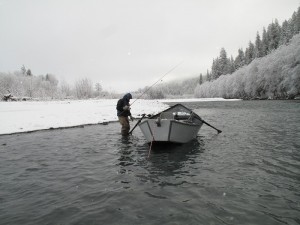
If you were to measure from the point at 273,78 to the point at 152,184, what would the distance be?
6551 centimetres

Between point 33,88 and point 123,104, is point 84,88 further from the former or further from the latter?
point 123,104

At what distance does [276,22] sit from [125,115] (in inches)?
4057

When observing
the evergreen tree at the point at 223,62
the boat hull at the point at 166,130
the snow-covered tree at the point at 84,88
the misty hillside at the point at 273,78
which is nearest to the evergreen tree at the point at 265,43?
the misty hillside at the point at 273,78

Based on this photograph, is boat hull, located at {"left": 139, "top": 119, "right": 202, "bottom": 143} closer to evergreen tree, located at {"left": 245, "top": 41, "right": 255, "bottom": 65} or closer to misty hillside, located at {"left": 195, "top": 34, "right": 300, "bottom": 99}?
misty hillside, located at {"left": 195, "top": 34, "right": 300, "bottom": 99}

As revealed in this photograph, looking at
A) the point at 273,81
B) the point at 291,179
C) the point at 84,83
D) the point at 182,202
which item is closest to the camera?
the point at 182,202

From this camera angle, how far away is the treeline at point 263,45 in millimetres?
78812

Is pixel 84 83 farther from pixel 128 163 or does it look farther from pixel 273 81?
pixel 128 163

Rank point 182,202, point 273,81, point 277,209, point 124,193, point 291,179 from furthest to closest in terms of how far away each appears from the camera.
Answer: point 273,81, point 291,179, point 124,193, point 182,202, point 277,209

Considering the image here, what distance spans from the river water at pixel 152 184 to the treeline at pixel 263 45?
240 ft

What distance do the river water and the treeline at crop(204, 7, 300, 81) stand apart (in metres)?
73.2

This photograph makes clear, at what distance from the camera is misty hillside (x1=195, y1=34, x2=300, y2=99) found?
5341cm

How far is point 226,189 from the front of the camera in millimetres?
6789

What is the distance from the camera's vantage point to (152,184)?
730 cm

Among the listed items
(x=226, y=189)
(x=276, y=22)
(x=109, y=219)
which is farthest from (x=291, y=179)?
(x=276, y=22)
